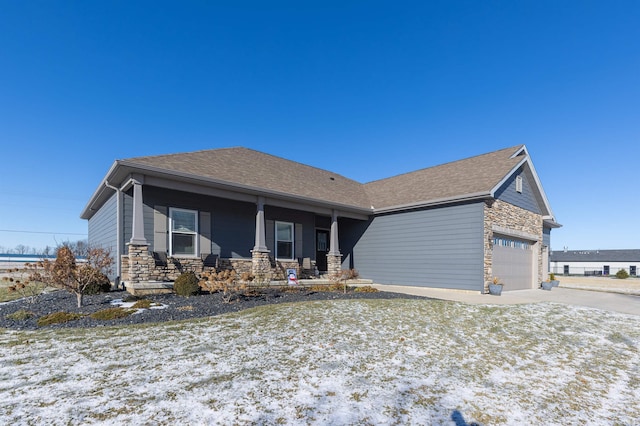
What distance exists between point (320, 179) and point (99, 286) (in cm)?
1055

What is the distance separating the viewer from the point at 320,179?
54.5ft

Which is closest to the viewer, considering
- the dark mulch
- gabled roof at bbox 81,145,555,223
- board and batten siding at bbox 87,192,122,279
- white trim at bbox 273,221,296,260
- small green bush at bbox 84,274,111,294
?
the dark mulch

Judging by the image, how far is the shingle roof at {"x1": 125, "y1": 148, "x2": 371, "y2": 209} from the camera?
10.4m

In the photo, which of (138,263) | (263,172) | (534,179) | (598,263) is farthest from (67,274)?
(598,263)

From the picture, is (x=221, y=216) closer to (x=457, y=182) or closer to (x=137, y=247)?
(x=137, y=247)

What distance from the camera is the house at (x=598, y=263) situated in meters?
43.1

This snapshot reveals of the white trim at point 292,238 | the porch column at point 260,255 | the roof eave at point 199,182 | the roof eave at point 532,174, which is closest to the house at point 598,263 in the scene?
the roof eave at point 532,174

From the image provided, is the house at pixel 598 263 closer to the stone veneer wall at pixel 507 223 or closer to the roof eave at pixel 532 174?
the roof eave at pixel 532 174

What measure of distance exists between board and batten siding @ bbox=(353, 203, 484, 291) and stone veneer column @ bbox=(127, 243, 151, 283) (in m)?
9.85

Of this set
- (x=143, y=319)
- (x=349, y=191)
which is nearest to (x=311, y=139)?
(x=349, y=191)

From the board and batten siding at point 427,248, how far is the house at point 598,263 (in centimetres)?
4437

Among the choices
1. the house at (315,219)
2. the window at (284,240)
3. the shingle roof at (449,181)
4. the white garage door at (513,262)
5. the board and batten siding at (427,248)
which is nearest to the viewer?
the house at (315,219)

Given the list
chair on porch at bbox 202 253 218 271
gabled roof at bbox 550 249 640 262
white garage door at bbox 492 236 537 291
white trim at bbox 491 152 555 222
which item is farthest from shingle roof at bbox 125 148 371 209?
gabled roof at bbox 550 249 640 262

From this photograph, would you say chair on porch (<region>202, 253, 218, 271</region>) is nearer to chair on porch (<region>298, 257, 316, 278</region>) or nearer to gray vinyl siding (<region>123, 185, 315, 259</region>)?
gray vinyl siding (<region>123, 185, 315, 259</region>)
